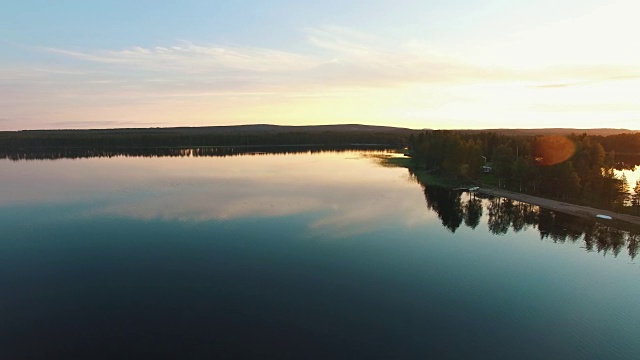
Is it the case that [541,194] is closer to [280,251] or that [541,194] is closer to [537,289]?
[537,289]

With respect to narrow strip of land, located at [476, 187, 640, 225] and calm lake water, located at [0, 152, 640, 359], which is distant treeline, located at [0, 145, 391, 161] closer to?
calm lake water, located at [0, 152, 640, 359]

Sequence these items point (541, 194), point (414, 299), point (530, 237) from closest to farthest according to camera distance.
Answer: point (414, 299) < point (530, 237) < point (541, 194)

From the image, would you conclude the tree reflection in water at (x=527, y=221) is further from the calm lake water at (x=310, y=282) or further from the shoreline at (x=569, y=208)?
the shoreline at (x=569, y=208)

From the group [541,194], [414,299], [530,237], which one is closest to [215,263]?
[414,299]

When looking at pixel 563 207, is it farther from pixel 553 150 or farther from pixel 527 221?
pixel 553 150

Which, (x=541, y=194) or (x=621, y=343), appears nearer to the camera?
(x=621, y=343)

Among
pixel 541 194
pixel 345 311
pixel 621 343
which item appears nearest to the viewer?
pixel 621 343
